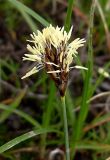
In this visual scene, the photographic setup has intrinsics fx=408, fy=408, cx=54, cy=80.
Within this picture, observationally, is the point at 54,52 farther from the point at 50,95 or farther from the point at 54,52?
the point at 50,95

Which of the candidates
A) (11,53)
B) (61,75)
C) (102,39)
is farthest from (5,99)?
(61,75)

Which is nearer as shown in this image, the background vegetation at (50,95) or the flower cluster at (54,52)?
the flower cluster at (54,52)

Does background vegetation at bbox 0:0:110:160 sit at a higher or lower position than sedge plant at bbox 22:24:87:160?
higher

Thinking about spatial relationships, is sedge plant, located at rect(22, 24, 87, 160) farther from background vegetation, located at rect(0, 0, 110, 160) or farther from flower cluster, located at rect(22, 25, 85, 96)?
background vegetation, located at rect(0, 0, 110, 160)

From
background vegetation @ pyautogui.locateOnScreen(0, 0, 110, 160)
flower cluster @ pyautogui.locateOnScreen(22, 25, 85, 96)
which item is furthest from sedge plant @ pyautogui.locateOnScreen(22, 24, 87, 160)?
background vegetation @ pyautogui.locateOnScreen(0, 0, 110, 160)

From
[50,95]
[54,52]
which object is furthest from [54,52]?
[50,95]

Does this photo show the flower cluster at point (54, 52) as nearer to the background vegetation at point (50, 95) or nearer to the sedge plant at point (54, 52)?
the sedge plant at point (54, 52)

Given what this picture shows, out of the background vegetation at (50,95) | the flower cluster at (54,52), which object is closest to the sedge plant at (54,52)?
the flower cluster at (54,52)

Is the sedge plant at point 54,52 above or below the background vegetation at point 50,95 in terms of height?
below
